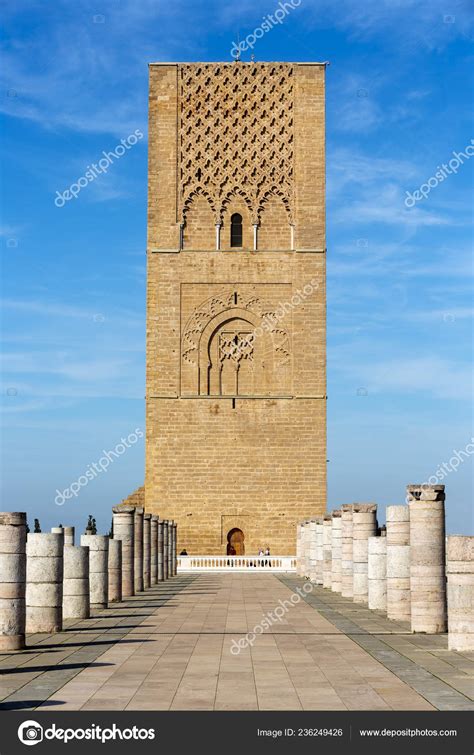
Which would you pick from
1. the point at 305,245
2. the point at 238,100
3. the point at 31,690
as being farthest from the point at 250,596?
the point at 238,100

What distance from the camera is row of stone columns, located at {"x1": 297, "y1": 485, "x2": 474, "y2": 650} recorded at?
1137cm

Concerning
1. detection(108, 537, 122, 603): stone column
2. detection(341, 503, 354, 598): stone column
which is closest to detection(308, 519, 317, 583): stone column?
detection(341, 503, 354, 598): stone column

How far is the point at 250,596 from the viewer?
20.8 metres

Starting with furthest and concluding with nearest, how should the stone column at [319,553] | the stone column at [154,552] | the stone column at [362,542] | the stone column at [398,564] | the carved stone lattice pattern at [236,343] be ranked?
the carved stone lattice pattern at [236,343]
the stone column at [154,552]
the stone column at [319,553]
the stone column at [362,542]
the stone column at [398,564]

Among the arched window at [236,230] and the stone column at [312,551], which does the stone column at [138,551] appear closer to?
the stone column at [312,551]

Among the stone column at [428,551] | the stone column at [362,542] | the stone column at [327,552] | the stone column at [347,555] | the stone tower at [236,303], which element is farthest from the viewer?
the stone tower at [236,303]

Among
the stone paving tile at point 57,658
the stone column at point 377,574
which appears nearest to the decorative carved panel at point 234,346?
the stone column at point 377,574

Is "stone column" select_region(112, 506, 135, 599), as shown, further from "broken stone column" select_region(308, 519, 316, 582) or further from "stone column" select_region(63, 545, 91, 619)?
"broken stone column" select_region(308, 519, 316, 582)

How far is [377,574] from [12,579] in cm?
706

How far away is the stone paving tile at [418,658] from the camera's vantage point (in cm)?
823

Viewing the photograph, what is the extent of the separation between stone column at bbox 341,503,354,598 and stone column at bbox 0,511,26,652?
9.26 m

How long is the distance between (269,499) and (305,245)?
873 cm
